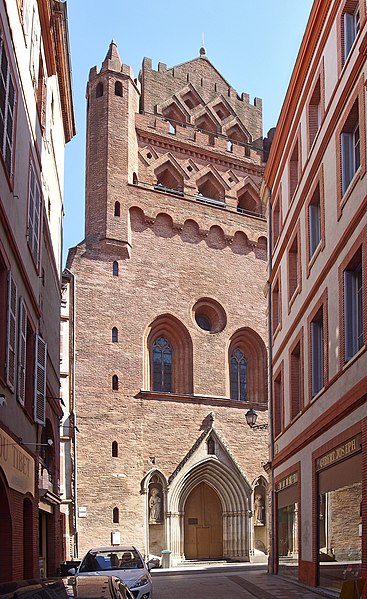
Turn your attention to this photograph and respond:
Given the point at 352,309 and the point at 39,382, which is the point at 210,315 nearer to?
the point at 39,382

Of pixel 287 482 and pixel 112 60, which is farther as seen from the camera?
pixel 112 60

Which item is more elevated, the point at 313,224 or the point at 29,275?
the point at 313,224

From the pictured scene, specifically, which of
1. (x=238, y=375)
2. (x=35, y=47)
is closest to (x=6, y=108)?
(x=35, y=47)

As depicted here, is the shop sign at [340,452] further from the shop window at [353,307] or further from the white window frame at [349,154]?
the white window frame at [349,154]

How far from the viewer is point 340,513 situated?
15953mm

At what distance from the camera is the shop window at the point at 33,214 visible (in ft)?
56.9

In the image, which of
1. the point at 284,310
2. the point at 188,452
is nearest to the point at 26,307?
the point at 284,310

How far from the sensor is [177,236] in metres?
40.3

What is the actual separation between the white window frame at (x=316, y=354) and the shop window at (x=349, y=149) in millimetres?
4152

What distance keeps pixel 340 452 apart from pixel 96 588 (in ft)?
33.1

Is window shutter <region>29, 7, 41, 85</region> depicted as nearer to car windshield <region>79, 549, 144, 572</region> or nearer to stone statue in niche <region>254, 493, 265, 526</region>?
car windshield <region>79, 549, 144, 572</region>

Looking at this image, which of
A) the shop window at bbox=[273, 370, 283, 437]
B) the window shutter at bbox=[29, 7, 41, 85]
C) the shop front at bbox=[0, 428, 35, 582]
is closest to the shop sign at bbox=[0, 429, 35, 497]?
the shop front at bbox=[0, 428, 35, 582]

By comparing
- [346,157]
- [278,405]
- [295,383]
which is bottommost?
[278,405]

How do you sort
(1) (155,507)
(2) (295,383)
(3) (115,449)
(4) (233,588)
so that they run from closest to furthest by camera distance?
(4) (233,588) → (2) (295,383) → (3) (115,449) → (1) (155,507)
